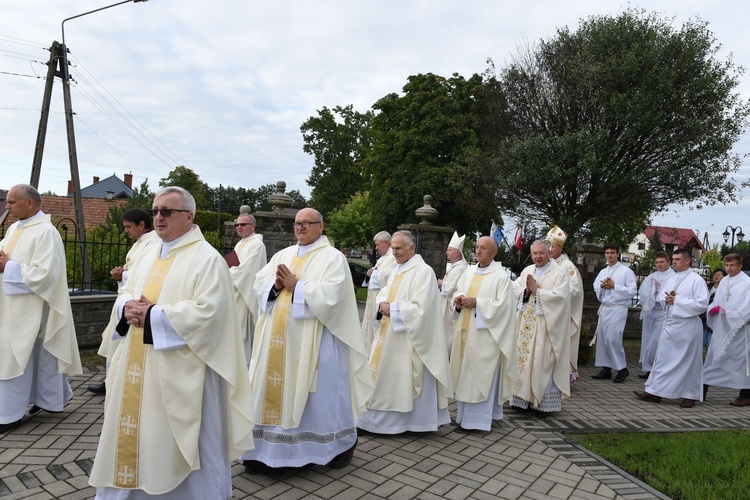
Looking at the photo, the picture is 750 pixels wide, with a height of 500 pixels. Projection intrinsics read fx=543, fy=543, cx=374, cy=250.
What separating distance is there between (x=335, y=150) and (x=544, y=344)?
39369mm

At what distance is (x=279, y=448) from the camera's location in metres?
4.08

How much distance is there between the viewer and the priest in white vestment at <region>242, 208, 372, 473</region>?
4113 mm

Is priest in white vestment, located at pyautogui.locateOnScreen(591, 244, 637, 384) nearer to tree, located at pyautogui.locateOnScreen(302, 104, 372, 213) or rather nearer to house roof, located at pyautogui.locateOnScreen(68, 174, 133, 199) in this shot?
tree, located at pyautogui.locateOnScreen(302, 104, 372, 213)

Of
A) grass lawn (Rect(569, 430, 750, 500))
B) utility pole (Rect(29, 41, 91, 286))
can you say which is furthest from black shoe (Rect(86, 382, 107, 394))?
utility pole (Rect(29, 41, 91, 286))

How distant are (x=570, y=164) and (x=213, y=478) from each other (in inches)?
502

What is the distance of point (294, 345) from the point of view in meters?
4.27

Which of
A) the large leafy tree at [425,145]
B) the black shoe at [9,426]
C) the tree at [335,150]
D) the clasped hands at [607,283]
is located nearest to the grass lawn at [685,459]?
the clasped hands at [607,283]

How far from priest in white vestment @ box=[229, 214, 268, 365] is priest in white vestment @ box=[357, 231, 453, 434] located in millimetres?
2462

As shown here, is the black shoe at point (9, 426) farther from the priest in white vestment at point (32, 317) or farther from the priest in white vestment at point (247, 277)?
the priest in white vestment at point (247, 277)

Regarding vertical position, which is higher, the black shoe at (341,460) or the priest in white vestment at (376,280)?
the priest in white vestment at (376,280)

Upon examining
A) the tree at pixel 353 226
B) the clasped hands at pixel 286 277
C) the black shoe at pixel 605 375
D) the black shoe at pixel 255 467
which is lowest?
the black shoe at pixel 605 375

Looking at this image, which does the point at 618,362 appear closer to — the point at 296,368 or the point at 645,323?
the point at 645,323

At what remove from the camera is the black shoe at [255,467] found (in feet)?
13.5

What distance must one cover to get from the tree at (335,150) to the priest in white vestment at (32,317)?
38.8m
